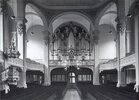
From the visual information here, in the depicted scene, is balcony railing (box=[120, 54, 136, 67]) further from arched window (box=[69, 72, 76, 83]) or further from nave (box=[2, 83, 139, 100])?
arched window (box=[69, 72, 76, 83])

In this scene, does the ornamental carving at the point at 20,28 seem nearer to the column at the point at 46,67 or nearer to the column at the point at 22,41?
the column at the point at 22,41

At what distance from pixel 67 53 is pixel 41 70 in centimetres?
470

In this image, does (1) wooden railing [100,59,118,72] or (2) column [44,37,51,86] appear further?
(2) column [44,37,51,86]

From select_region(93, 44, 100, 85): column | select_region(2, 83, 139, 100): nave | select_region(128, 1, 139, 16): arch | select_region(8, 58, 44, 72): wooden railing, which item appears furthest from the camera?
select_region(93, 44, 100, 85): column

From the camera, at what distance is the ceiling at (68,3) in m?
32.4

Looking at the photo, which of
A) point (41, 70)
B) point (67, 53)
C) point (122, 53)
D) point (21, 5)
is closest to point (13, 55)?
point (21, 5)

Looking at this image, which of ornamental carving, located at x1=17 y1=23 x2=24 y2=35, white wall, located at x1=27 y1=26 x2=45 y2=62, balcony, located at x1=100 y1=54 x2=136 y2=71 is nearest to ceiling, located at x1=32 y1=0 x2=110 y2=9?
white wall, located at x1=27 y1=26 x2=45 y2=62

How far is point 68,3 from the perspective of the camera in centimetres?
3347

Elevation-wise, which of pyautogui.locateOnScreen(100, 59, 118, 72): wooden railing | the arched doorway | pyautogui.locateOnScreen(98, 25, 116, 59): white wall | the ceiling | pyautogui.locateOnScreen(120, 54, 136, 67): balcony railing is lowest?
the arched doorway

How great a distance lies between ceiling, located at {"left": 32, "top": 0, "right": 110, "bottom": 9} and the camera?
3244cm

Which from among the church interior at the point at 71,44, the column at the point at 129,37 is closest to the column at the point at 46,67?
the church interior at the point at 71,44

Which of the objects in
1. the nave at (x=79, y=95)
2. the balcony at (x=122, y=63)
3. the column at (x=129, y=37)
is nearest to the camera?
the nave at (x=79, y=95)

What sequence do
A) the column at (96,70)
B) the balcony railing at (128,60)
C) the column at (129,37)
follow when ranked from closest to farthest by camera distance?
the balcony railing at (128,60), the column at (129,37), the column at (96,70)

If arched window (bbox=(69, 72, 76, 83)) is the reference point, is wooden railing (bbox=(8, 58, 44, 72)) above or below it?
above
